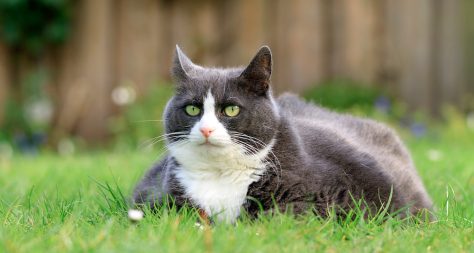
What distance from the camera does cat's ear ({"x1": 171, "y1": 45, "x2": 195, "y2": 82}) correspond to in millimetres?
3436

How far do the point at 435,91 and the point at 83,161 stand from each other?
14.6ft

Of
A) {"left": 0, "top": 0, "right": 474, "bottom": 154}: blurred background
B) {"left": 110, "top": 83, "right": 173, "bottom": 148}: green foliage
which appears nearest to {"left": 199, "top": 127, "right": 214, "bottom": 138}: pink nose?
{"left": 110, "top": 83, "right": 173, "bottom": 148}: green foliage

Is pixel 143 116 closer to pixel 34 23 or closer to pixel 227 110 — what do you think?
pixel 34 23

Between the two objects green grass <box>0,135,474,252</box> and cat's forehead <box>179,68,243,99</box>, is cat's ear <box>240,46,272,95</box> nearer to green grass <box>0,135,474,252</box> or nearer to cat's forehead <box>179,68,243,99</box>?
cat's forehead <box>179,68,243,99</box>

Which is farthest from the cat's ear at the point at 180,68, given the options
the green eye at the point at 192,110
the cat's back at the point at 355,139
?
the cat's back at the point at 355,139

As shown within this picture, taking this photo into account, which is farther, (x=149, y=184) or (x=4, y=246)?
(x=149, y=184)

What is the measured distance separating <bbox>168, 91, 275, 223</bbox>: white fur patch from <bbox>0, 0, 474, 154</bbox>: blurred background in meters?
5.10

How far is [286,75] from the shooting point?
8.98m

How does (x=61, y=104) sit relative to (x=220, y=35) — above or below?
below

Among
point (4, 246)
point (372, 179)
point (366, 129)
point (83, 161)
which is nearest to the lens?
point (4, 246)

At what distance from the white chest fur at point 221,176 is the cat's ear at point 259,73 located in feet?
0.83

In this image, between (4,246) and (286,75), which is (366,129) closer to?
(4,246)

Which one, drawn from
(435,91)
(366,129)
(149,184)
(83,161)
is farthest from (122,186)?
(435,91)

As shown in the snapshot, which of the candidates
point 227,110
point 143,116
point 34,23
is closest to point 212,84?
point 227,110
